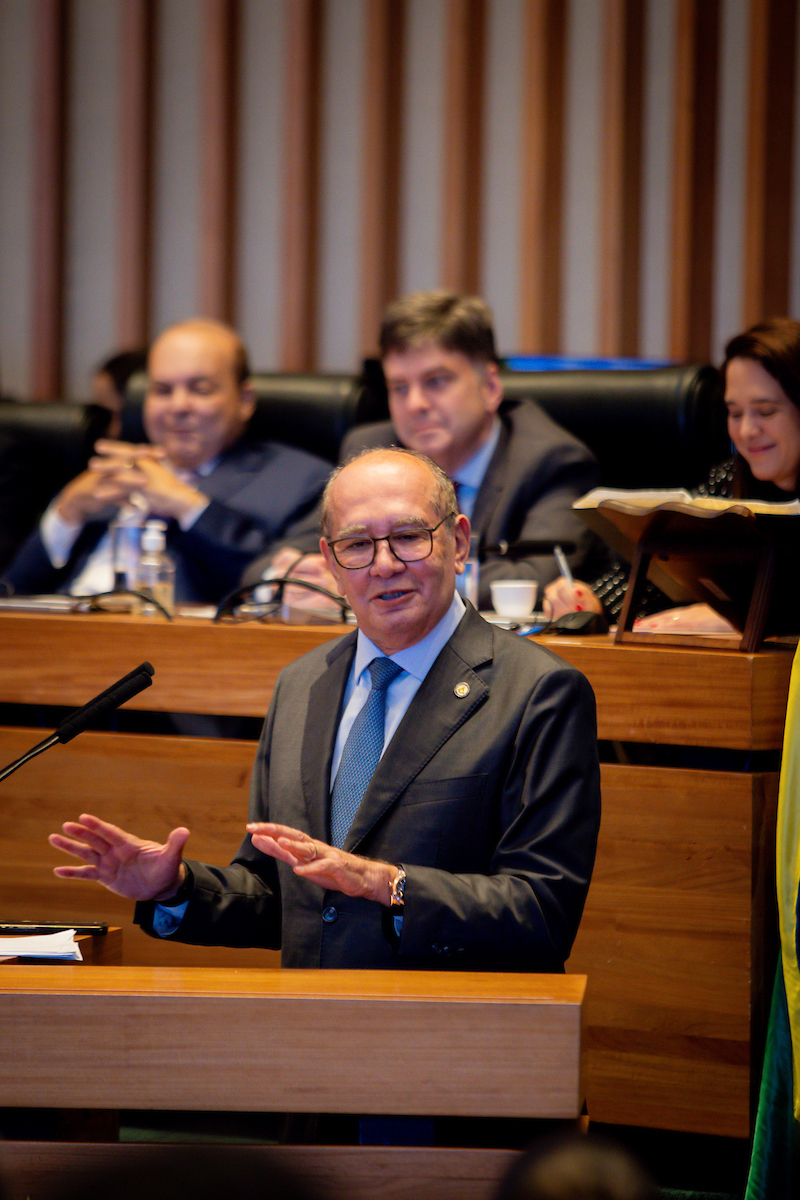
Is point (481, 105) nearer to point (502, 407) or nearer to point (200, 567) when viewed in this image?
point (502, 407)

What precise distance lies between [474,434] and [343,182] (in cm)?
141

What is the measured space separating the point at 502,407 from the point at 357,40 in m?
1.52

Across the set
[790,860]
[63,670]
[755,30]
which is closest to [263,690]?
[63,670]

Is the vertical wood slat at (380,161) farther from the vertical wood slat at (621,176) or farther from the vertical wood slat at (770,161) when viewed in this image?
the vertical wood slat at (770,161)

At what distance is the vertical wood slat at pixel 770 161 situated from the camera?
332cm

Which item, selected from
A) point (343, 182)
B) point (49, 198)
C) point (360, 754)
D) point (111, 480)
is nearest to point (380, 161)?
point (343, 182)

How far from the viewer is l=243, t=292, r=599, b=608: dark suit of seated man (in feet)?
8.29

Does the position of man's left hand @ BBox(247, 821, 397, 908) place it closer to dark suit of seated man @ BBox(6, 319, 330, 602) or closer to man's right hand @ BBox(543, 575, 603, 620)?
man's right hand @ BBox(543, 575, 603, 620)

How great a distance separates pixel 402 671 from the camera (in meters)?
1.42

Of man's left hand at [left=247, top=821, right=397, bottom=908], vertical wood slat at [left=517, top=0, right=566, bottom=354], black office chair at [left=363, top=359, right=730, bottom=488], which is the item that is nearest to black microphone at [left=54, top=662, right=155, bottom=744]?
man's left hand at [left=247, top=821, right=397, bottom=908]

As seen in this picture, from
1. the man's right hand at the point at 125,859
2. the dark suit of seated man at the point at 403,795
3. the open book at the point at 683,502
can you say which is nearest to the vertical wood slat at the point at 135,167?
the open book at the point at 683,502

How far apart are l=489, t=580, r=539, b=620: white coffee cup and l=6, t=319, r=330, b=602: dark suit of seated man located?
2.73ft

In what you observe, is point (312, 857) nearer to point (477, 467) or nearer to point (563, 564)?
→ point (563, 564)

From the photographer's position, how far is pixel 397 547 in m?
1.40
